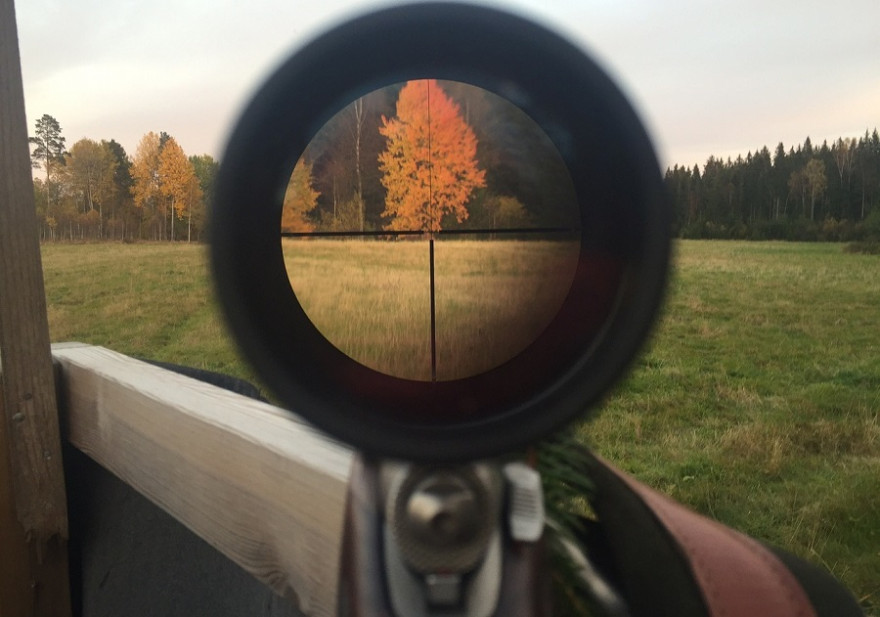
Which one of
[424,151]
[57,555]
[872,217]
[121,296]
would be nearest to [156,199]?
[57,555]

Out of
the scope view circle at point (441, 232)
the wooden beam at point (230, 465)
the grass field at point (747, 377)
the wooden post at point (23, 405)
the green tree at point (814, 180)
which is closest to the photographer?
the scope view circle at point (441, 232)

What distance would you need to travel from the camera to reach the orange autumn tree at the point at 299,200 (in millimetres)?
594

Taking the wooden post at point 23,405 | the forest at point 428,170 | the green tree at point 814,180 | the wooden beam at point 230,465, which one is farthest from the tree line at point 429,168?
the green tree at point 814,180

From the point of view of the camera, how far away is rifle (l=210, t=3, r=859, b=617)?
0.52 metres

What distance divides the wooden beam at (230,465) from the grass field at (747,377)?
147 millimetres

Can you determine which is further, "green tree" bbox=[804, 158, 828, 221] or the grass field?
"green tree" bbox=[804, 158, 828, 221]

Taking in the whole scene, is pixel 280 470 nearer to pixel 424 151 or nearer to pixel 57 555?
pixel 424 151

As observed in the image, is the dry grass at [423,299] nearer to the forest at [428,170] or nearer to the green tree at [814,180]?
the forest at [428,170]

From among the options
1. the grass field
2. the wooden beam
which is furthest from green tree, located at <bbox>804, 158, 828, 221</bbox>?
the wooden beam

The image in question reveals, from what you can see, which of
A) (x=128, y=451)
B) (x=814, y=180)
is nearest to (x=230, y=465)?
(x=128, y=451)

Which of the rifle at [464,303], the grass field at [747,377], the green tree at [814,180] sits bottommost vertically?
the grass field at [747,377]

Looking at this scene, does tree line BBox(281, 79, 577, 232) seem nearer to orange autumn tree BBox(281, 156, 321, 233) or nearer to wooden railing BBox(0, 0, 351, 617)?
orange autumn tree BBox(281, 156, 321, 233)

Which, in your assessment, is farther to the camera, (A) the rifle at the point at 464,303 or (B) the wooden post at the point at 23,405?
(B) the wooden post at the point at 23,405

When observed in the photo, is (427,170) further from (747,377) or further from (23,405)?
(747,377)
